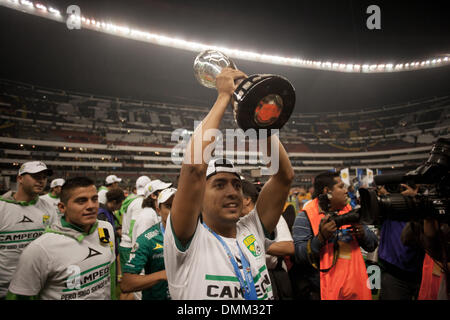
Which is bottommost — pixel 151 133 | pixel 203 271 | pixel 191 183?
pixel 203 271

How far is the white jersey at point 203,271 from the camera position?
3.81ft

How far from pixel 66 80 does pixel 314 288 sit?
30.0 m

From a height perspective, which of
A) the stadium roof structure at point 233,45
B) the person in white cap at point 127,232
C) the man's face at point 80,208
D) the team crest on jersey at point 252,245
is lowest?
the person in white cap at point 127,232

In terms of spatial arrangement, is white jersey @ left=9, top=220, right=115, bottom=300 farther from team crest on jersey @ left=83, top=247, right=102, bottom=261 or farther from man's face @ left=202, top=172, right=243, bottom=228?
man's face @ left=202, top=172, right=243, bottom=228

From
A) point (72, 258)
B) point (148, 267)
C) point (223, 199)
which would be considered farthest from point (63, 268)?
point (223, 199)

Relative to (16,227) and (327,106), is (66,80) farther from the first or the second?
(327,106)

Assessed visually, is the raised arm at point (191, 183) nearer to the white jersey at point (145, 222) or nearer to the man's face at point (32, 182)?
the white jersey at point (145, 222)

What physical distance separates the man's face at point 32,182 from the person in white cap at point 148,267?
6.67 ft

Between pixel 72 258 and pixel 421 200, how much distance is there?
2.37 meters

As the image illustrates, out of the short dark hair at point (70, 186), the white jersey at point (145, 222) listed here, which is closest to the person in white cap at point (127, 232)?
the white jersey at point (145, 222)

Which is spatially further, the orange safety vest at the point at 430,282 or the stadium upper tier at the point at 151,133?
the stadium upper tier at the point at 151,133

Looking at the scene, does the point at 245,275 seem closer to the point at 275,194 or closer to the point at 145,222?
the point at 275,194

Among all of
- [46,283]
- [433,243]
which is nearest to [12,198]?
[46,283]

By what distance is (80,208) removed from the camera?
80.7 inches
